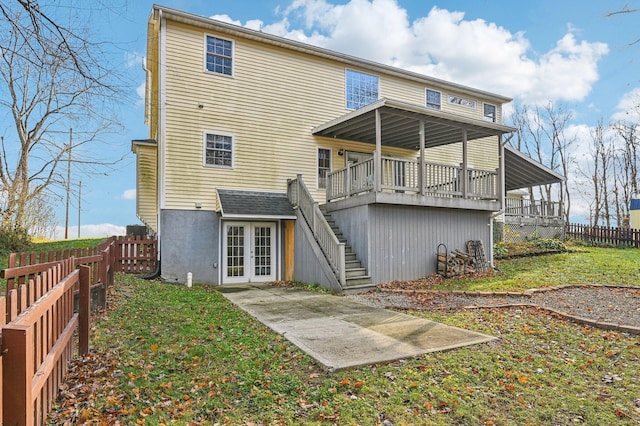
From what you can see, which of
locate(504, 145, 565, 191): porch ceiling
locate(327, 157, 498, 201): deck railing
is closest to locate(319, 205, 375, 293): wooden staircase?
locate(327, 157, 498, 201): deck railing

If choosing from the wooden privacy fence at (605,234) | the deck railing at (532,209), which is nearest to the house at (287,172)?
the deck railing at (532,209)

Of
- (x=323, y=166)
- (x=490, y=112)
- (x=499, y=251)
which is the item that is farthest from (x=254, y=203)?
(x=490, y=112)

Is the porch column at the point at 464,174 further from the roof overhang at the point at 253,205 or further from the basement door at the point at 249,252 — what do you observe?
the basement door at the point at 249,252

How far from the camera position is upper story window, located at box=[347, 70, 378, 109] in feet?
51.1

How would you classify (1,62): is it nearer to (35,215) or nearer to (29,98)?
(29,98)

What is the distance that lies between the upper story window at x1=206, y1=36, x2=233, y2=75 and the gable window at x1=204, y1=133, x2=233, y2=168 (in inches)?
87.4

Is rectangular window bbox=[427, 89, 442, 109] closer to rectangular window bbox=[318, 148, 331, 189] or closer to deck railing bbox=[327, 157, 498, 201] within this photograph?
deck railing bbox=[327, 157, 498, 201]

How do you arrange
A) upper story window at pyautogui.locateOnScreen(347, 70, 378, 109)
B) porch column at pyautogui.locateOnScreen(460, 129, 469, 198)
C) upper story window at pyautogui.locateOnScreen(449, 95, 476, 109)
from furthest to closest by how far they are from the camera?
A: upper story window at pyautogui.locateOnScreen(449, 95, 476, 109)
upper story window at pyautogui.locateOnScreen(347, 70, 378, 109)
porch column at pyautogui.locateOnScreen(460, 129, 469, 198)

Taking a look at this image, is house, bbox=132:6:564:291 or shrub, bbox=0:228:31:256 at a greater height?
house, bbox=132:6:564:291

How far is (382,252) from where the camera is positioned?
37.3 ft

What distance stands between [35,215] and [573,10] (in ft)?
92.8

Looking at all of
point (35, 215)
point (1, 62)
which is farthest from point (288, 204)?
point (35, 215)

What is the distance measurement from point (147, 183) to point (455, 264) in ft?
39.4

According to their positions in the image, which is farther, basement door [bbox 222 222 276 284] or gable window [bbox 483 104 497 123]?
gable window [bbox 483 104 497 123]
